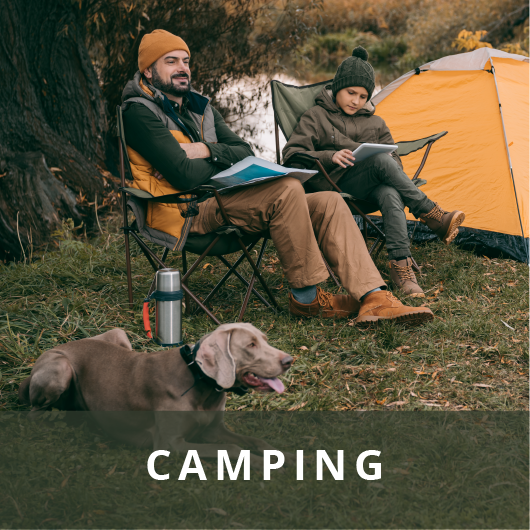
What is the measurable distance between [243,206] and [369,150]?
3.06 feet

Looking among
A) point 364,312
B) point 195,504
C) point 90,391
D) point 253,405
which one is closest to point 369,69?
point 364,312

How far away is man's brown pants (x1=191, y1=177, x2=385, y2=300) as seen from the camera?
2.88 meters

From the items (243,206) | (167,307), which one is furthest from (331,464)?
(243,206)

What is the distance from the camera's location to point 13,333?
8.99 feet

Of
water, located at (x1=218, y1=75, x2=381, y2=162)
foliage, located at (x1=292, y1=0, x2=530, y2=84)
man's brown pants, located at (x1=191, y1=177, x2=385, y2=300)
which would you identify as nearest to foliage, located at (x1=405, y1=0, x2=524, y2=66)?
foliage, located at (x1=292, y1=0, x2=530, y2=84)

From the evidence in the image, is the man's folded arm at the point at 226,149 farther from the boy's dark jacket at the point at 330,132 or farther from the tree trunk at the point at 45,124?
the tree trunk at the point at 45,124

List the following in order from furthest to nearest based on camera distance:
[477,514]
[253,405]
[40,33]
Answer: [40,33]
[253,405]
[477,514]

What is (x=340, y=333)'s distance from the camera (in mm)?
2916

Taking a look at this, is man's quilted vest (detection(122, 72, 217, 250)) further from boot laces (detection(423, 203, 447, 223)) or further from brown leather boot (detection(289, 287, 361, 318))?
boot laces (detection(423, 203, 447, 223))

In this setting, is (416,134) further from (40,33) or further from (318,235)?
(40,33)

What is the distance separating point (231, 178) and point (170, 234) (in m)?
0.42

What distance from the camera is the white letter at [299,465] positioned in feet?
5.98

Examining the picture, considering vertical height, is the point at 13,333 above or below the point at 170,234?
below

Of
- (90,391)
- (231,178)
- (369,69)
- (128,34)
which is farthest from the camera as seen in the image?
(128,34)
